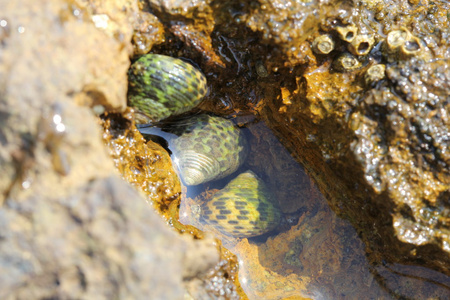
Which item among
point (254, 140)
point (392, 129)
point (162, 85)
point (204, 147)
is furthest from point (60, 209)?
point (254, 140)

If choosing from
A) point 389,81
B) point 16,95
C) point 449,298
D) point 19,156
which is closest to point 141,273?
point 19,156

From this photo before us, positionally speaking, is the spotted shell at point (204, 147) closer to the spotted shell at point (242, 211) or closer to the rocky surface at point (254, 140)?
the rocky surface at point (254, 140)

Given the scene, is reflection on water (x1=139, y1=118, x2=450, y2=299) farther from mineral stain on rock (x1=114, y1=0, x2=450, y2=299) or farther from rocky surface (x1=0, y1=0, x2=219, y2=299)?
rocky surface (x1=0, y1=0, x2=219, y2=299)

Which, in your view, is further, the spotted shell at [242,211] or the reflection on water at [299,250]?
the spotted shell at [242,211]

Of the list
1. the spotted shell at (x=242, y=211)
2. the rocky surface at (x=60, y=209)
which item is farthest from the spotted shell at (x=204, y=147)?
the rocky surface at (x=60, y=209)

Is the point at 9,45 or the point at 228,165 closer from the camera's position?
the point at 9,45

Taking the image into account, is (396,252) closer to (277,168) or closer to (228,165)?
(277,168)
